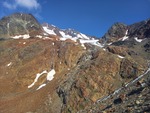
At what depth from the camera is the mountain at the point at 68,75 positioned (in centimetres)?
6150

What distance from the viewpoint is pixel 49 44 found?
11212 centimetres

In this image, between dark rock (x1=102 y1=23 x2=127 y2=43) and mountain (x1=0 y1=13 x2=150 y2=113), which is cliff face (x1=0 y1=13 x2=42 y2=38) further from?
dark rock (x1=102 y1=23 x2=127 y2=43)

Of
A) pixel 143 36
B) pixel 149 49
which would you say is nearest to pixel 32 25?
pixel 143 36

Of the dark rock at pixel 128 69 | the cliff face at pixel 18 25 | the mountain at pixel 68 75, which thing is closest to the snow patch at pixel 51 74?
the mountain at pixel 68 75

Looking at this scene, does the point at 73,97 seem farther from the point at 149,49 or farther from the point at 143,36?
the point at 143,36

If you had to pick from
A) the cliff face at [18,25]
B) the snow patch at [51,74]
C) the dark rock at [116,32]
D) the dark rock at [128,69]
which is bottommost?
the dark rock at [128,69]

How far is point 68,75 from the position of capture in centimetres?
7594

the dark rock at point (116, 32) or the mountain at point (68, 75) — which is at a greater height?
the dark rock at point (116, 32)

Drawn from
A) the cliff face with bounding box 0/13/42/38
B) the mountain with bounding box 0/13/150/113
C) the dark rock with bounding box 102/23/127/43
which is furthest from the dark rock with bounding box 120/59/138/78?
the cliff face with bounding box 0/13/42/38

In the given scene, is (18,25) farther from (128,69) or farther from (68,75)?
(128,69)

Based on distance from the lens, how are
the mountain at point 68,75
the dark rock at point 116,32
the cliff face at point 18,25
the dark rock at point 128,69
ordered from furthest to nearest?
the cliff face at point 18,25 → the dark rock at point 116,32 → the dark rock at point 128,69 → the mountain at point 68,75

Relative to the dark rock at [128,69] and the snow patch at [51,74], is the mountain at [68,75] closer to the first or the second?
the dark rock at [128,69]

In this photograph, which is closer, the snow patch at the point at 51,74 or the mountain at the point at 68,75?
the mountain at the point at 68,75

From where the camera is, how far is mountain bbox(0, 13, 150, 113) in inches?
2421
